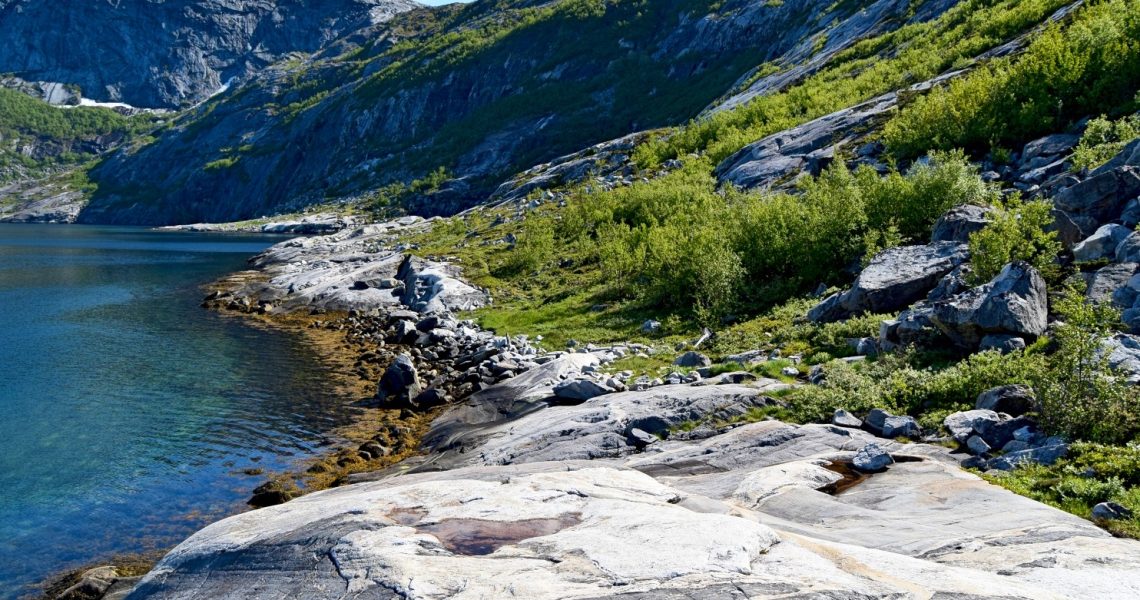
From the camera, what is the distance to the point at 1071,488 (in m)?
13.5

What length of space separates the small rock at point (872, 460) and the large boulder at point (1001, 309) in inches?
279

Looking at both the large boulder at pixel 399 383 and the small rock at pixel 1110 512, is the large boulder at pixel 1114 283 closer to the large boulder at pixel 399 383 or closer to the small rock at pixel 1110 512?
A: the small rock at pixel 1110 512

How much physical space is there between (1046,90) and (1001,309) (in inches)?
1171

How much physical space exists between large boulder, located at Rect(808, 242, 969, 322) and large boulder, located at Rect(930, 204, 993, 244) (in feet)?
2.83

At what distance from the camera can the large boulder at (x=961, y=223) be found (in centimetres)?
2878

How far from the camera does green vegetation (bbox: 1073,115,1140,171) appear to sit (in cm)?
2986

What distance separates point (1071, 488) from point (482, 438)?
18963 millimetres

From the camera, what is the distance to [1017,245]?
79.6 ft

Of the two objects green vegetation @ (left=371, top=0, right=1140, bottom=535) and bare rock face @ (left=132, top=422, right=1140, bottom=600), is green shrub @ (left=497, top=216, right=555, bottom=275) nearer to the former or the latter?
green vegetation @ (left=371, top=0, right=1140, bottom=535)

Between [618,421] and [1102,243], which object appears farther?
[1102,243]

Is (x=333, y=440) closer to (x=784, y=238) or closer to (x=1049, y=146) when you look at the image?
(x=784, y=238)

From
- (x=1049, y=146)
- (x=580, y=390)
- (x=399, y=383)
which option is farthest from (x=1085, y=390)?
(x=399, y=383)

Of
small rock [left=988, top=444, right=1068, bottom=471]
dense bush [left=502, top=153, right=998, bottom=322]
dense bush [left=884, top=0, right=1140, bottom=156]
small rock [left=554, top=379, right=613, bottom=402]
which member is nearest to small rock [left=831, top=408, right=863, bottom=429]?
small rock [left=988, top=444, right=1068, bottom=471]

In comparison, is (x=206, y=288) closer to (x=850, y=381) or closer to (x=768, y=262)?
(x=768, y=262)
